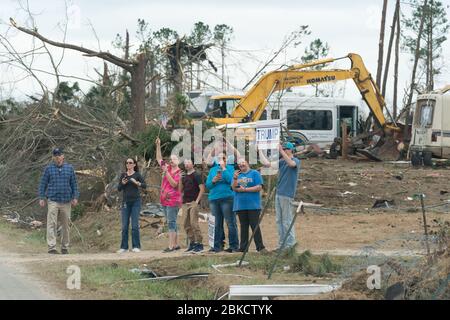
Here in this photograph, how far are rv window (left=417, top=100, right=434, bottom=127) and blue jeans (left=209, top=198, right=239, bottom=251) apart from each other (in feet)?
66.1

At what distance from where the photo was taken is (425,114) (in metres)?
34.6

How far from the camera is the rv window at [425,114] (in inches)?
1347

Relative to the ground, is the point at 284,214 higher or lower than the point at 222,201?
lower

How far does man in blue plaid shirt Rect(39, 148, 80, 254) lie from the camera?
55.5 ft

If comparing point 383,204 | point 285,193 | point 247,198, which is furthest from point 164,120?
point 285,193

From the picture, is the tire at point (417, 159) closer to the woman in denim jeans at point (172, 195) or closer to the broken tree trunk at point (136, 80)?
the broken tree trunk at point (136, 80)

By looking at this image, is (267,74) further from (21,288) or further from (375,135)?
(21,288)

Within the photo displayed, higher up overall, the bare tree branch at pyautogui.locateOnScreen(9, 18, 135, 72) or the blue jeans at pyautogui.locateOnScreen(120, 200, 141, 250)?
the bare tree branch at pyautogui.locateOnScreen(9, 18, 135, 72)

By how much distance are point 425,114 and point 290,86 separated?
680 centimetres

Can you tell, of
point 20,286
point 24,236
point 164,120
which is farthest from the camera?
point 164,120

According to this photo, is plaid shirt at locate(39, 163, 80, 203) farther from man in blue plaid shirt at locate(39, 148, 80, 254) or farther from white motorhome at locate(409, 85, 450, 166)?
white motorhome at locate(409, 85, 450, 166)

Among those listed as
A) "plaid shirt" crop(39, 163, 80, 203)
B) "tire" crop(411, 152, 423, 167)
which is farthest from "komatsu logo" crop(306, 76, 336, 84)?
"plaid shirt" crop(39, 163, 80, 203)

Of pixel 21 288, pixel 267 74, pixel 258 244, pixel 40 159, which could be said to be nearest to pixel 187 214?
pixel 258 244

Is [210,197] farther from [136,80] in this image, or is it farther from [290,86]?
[290,86]
